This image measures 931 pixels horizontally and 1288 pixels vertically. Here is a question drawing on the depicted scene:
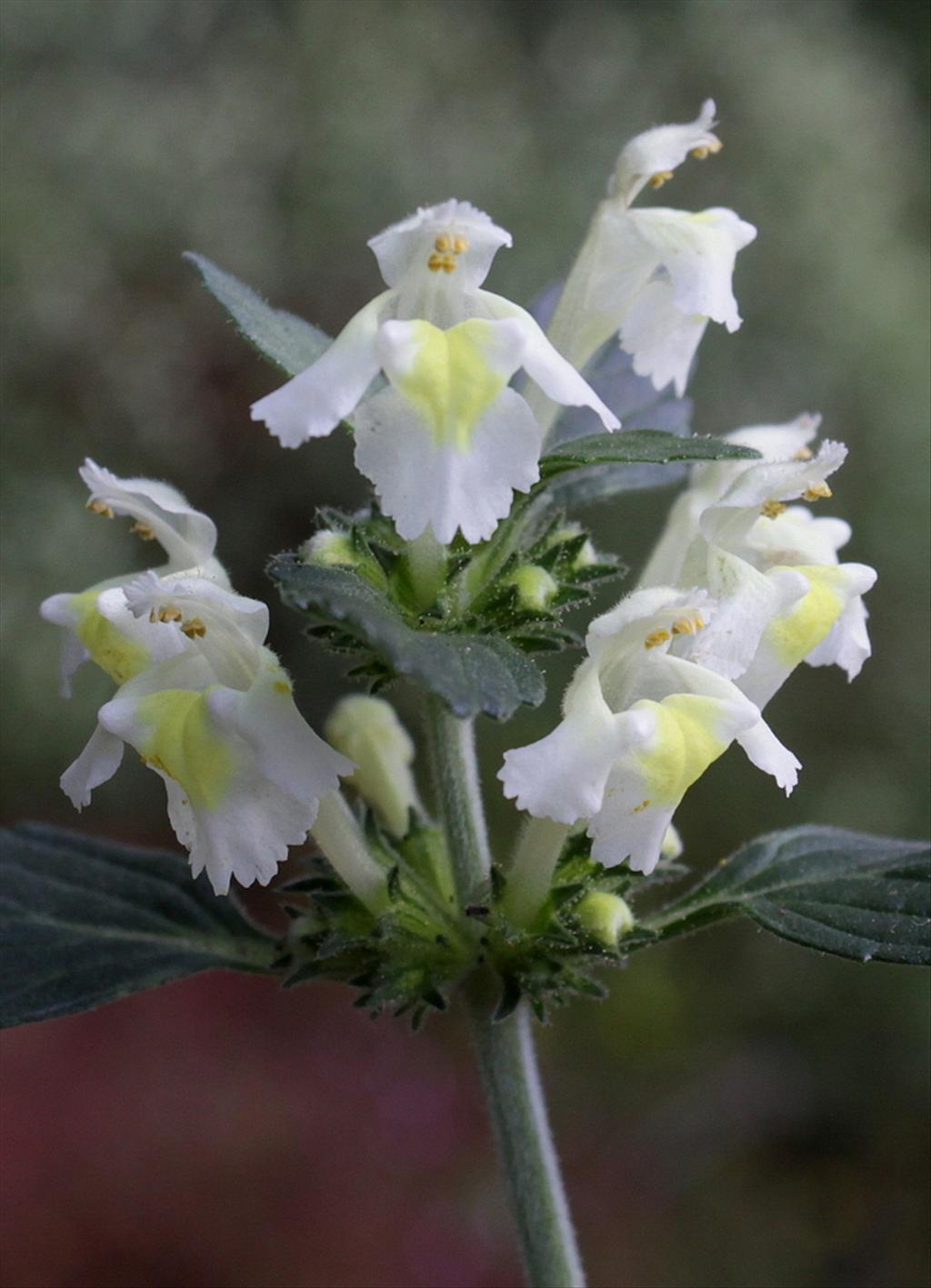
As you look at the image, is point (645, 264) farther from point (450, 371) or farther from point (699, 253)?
point (450, 371)

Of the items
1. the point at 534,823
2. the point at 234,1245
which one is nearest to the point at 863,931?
the point at 534,823

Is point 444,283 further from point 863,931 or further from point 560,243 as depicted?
point 560,243

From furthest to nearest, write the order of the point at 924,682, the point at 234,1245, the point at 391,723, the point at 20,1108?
the point at 924,682 → the point at 20,1108 → the point at 234,1245 → the point at 391,723

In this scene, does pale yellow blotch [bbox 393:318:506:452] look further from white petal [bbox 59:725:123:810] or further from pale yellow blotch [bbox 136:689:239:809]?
white petal [bbox 59:725:123:810]

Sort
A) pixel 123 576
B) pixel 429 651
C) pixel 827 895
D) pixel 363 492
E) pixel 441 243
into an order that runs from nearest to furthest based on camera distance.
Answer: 1. pixel 429 651
2. pixel 441 243
3. pixel 123 576
4. pixel 827 895
5. pixel 363 492

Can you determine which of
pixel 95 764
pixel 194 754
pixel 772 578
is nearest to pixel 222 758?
pixel 194 754

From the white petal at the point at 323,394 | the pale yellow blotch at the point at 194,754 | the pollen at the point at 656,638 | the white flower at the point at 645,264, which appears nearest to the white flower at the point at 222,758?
the pale yellow blotch at the point at 194,754

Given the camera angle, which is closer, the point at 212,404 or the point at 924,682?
the point at 924,682
